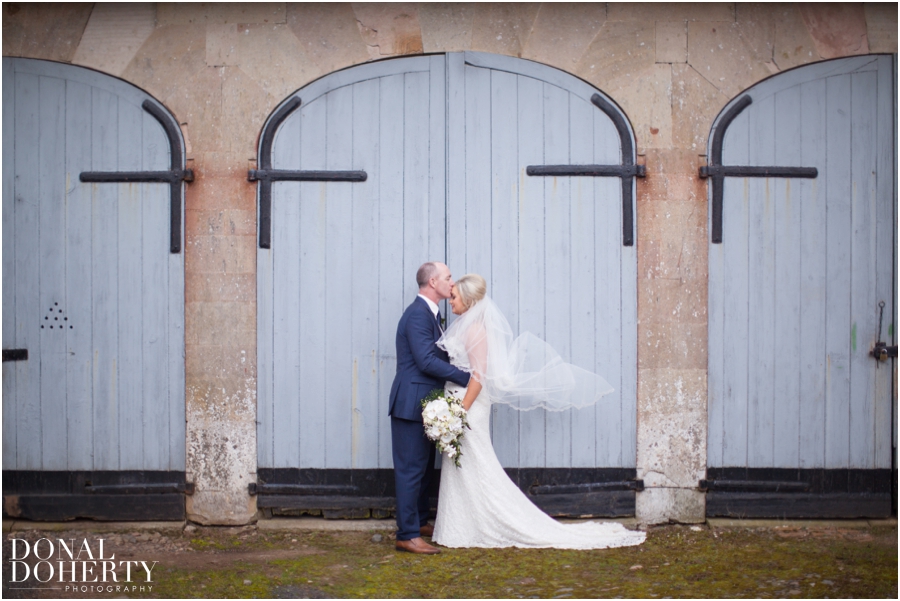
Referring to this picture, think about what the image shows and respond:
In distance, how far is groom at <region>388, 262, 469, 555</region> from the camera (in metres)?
4.52

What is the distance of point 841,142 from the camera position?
200 inches

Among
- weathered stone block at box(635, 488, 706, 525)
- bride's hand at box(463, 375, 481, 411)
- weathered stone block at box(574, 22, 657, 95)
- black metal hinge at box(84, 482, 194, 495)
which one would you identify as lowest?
weathered stone block at box(635, 488, 706, 525)

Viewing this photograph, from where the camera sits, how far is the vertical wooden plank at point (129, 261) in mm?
5109

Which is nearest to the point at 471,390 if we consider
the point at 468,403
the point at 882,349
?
the point at 468,403

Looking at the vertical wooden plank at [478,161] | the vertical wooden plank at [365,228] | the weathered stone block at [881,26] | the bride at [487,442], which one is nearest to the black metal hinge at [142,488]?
the vertical wooden plank at [365,228]

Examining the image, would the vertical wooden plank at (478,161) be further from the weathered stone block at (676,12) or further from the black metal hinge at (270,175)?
the weathered stone block at (676,12)

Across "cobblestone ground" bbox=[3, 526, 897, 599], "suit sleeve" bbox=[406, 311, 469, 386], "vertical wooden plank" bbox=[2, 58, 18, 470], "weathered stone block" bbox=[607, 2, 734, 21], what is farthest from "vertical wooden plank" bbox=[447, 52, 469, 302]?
"vertical wooden plank" bbox=[2, 58, 18, 470]

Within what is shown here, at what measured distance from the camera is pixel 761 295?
16.7 feet

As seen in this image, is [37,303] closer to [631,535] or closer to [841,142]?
[631,535]

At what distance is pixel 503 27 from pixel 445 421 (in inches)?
Answer: 106

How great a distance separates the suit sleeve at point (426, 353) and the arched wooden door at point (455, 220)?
57cm

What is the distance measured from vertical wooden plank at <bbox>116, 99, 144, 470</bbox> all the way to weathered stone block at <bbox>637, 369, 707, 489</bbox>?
3.48m

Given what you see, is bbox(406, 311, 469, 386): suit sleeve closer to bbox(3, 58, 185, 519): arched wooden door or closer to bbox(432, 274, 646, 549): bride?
bbox(432, 274, 646, 549): bride

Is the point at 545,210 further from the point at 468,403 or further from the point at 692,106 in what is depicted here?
the point at 468,403
